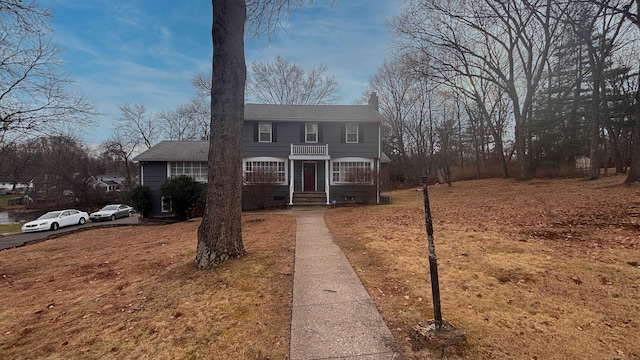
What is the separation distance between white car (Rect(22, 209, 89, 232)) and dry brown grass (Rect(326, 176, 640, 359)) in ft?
73.0

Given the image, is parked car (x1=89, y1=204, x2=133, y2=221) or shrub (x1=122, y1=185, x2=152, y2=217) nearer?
shrub (x1=122, y1=185, x2=152, y2=217)

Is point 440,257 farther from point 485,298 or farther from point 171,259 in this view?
point 171,259

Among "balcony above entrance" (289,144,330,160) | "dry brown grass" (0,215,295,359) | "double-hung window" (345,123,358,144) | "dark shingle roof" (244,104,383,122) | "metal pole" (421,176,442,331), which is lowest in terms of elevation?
"dry brown grass" (0,215,295,359)

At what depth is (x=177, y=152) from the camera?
20766 millimetres

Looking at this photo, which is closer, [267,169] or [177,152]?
[267,169]

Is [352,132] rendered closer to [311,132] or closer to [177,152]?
[311,132]

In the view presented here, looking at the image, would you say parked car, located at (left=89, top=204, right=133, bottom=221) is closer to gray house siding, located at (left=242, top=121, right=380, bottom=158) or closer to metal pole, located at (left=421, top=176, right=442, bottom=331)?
gray house siding, located at (left=242, top=121, right=380, bottom=158)

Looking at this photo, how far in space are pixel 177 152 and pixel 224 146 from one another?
1794 cm

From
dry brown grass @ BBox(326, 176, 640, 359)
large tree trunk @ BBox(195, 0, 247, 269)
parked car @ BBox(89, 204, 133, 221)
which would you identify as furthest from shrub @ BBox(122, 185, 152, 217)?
large tree trunk @ BBox(195, 0, 247, 269)

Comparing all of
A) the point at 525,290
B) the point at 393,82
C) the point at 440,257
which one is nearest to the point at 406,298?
the point at 525,290

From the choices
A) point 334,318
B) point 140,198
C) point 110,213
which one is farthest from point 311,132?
point 110,213

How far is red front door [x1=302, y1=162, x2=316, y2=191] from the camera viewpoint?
59.2 ft

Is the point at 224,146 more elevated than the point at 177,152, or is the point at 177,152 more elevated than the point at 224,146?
the point at 177,152

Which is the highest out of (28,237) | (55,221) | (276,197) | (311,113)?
(311,113)
